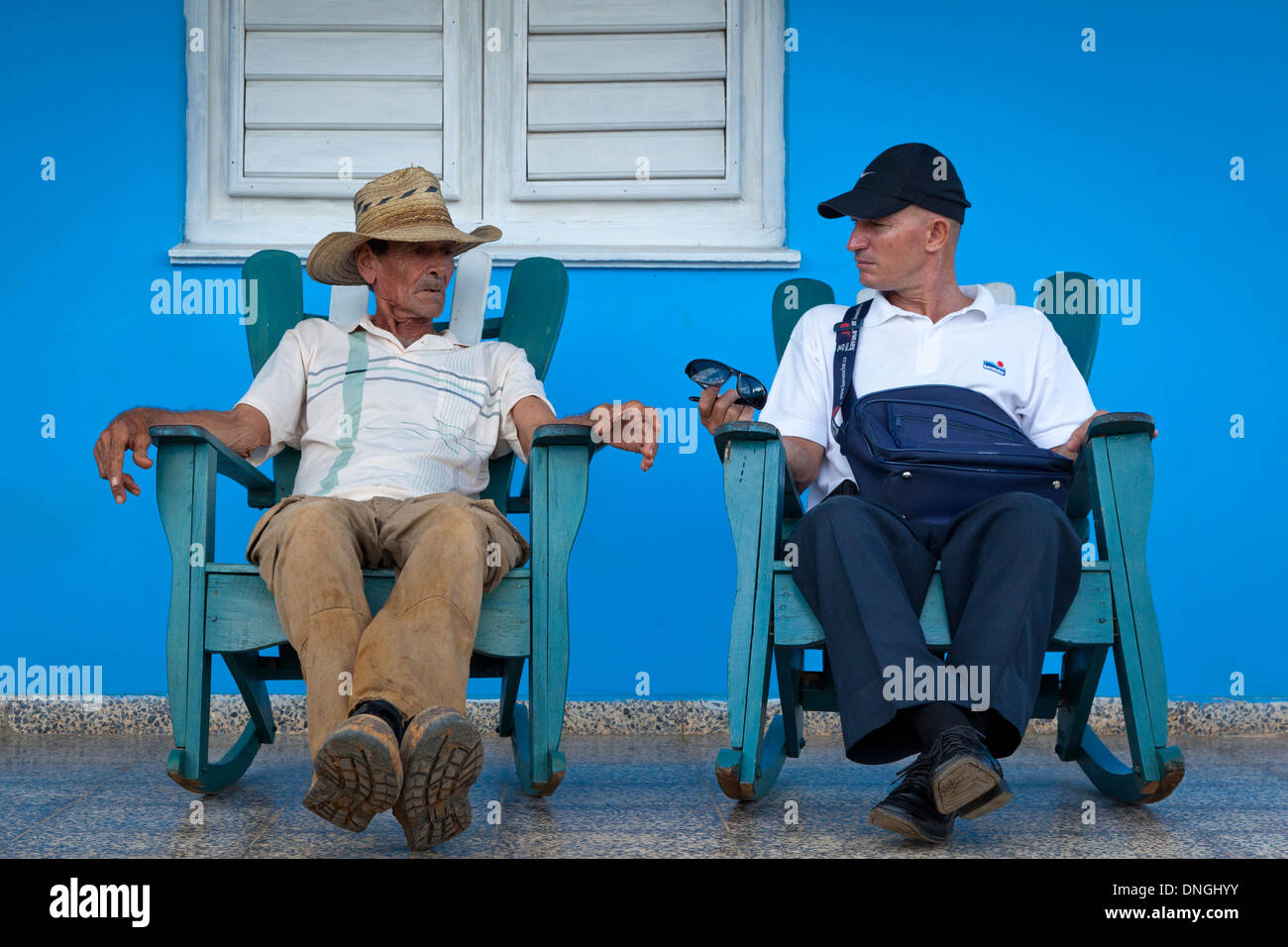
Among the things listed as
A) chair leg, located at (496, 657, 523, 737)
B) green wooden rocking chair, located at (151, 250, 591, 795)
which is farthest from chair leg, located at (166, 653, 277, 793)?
chair leg, located at (496, 657, 523, 737)

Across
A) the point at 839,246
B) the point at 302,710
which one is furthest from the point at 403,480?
the point at 839,246

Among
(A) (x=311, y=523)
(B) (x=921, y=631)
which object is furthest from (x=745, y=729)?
(A) (x=311, y=523)

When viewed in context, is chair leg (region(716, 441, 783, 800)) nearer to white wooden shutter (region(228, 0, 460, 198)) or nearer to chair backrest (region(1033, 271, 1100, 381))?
chair backrest (region(1033, 271, 1100, 381))

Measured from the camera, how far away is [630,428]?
83.9 inches

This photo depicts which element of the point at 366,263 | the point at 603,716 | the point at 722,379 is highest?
the point at 366,263

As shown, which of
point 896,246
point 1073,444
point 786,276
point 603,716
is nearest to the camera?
point 1073,444

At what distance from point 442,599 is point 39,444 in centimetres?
182

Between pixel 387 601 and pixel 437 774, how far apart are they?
37 cm

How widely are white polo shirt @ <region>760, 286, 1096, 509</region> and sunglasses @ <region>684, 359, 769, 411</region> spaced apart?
6.2 inches

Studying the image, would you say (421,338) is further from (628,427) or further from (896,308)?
(896,308)

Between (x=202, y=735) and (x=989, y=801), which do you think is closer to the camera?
(x=989, y=801)

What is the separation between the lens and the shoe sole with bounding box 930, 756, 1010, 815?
1728 millimetres

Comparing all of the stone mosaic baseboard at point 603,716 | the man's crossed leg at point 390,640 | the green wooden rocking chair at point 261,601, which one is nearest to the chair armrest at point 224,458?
the green wooden rocking chair at point 261,601
